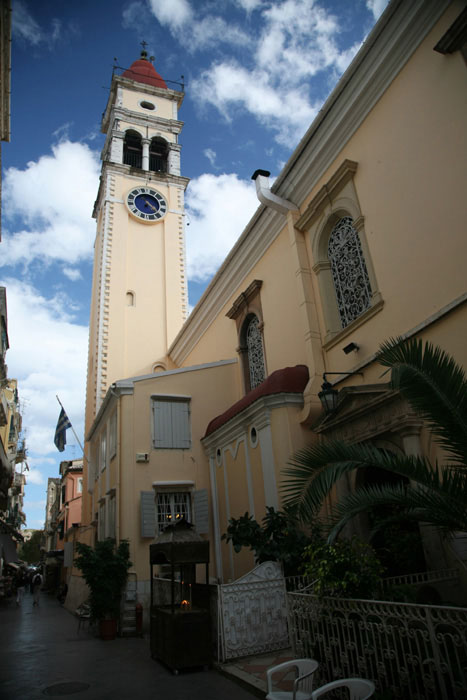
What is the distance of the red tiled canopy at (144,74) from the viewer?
2941 cm

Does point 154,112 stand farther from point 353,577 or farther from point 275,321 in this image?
point 353,577

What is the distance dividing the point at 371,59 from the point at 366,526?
8.58m

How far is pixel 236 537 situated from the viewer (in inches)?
317

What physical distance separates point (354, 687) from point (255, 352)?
1050 cm

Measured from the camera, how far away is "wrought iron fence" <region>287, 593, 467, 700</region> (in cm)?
406

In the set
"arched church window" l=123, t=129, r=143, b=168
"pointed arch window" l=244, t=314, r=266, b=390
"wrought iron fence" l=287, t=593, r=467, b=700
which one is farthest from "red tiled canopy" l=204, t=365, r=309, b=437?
"arched church window" l=123, t=129, r=143, b=168

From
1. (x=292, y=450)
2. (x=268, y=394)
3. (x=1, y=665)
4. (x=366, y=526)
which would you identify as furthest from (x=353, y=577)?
(x=1, y=665)

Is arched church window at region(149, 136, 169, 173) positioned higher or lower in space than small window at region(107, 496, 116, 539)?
higher

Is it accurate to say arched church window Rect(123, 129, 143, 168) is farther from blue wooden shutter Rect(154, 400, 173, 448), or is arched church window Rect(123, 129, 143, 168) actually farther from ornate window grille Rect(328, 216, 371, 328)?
ornate window grille Rect(328, 216, 371, 328)

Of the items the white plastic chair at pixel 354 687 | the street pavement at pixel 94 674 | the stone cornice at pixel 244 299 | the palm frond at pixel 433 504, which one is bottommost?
the street pavement at pixel 94 674

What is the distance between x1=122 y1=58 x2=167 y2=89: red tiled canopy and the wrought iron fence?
30344mm

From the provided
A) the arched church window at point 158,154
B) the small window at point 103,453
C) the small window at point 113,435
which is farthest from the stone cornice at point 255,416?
the arched church window at point 158,154

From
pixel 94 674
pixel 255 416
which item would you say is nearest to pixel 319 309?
pixel 255 416

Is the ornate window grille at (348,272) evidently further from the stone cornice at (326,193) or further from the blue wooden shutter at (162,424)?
the blue wooden shutter at (162,424)
